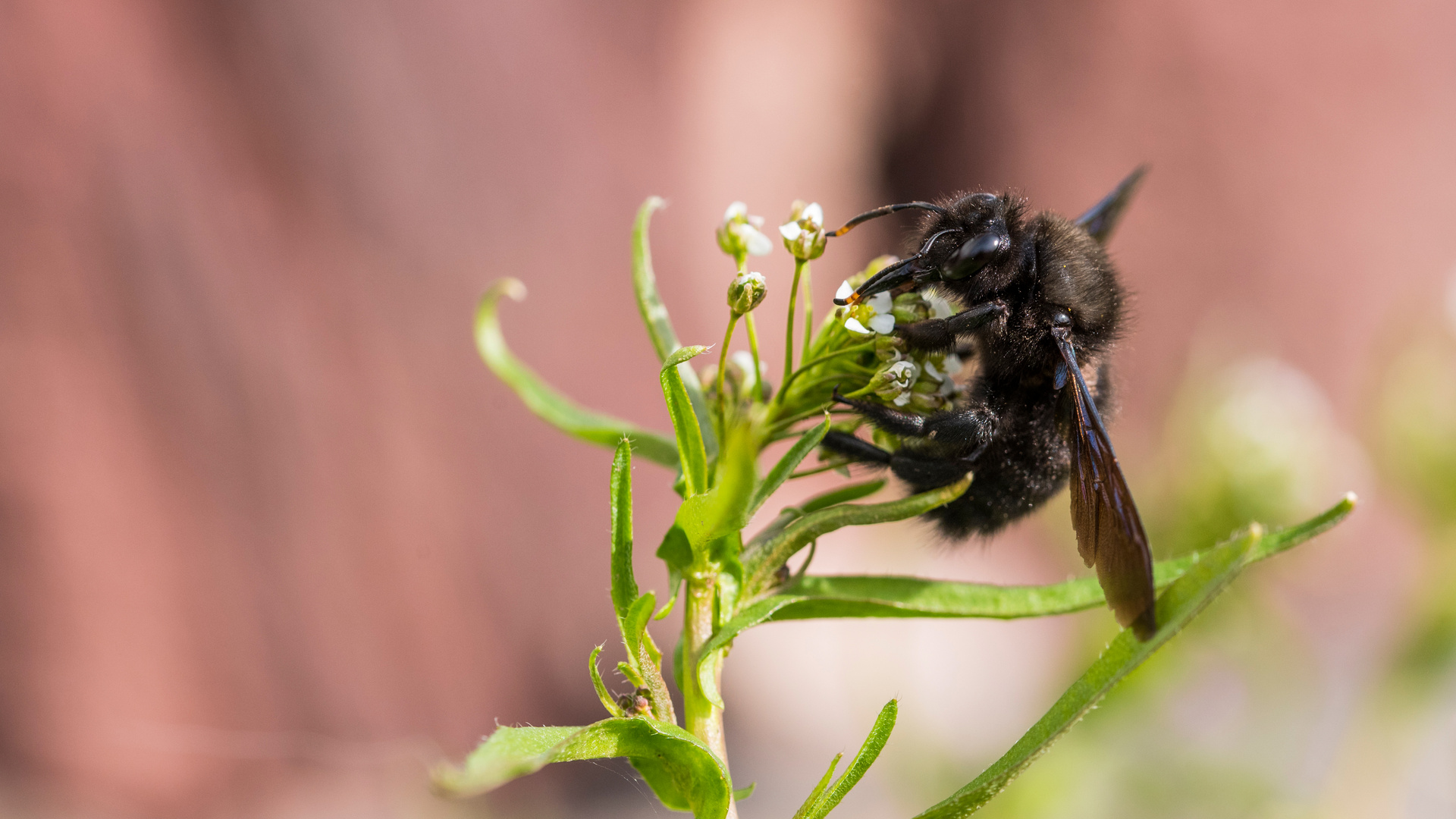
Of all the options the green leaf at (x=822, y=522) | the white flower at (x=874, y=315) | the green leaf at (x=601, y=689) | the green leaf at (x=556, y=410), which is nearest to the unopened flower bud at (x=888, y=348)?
the white flower at (x=874, y=315)

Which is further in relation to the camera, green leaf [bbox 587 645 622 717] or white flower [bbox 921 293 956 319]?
white flower [bbox 921 293 956 319]

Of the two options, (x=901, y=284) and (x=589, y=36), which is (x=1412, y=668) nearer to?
(x=901, y=284)

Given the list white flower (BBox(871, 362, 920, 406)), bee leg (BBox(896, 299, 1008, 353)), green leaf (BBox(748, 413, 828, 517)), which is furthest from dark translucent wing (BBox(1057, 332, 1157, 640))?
green leaf (BBox(748, 413, 828, 517))

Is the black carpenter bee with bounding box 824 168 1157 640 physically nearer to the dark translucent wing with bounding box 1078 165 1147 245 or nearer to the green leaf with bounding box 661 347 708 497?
the green leaf with bounding box 661 347 708 497

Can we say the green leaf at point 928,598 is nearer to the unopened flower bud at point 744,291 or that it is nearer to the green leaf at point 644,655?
the green leaf at point 644,655

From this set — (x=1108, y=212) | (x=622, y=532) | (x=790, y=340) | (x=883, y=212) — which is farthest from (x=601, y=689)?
(x=1108, y=212)

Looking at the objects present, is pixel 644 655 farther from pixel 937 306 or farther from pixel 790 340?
pixel 937 306
